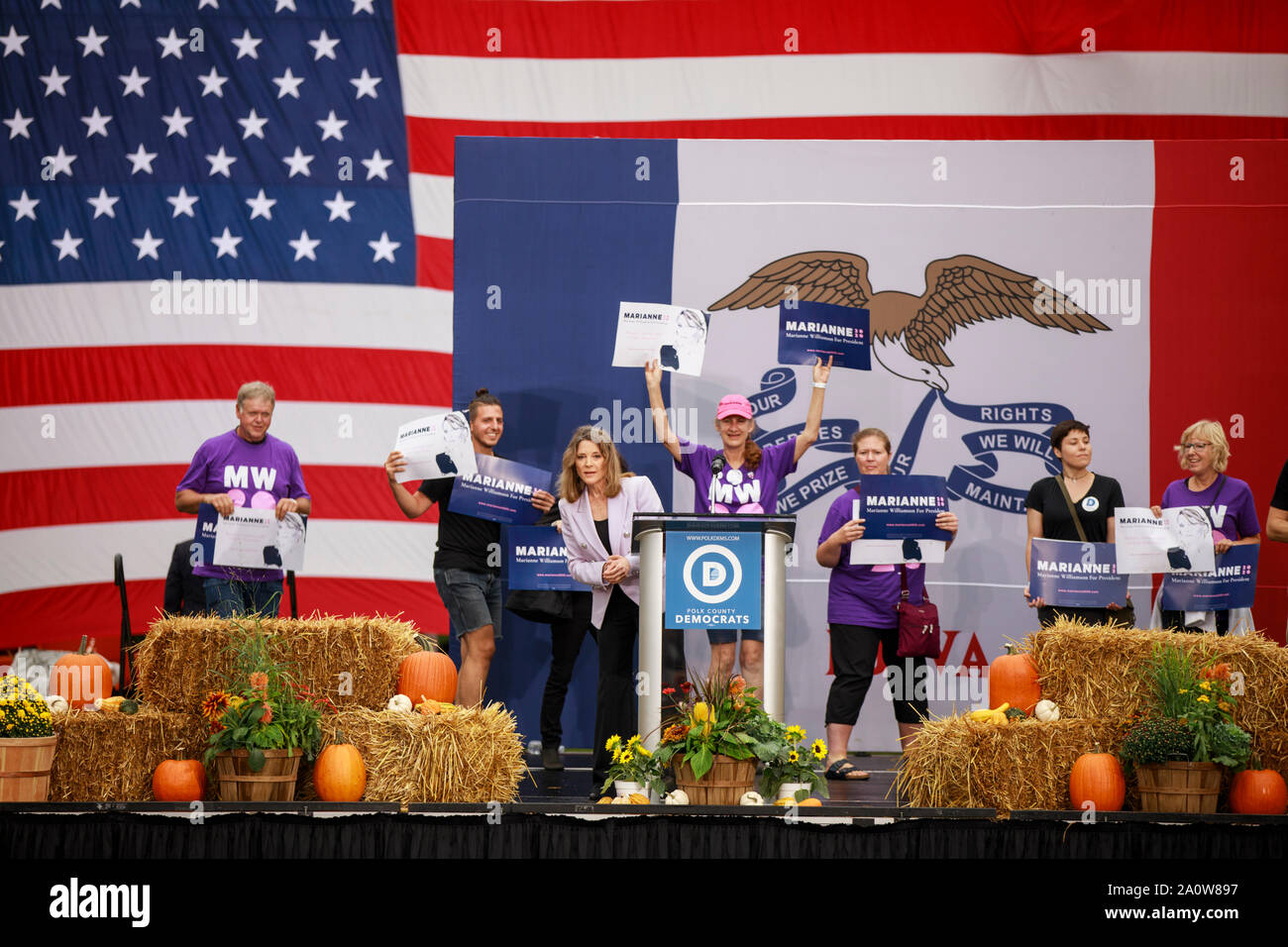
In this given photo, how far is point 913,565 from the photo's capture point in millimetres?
7324

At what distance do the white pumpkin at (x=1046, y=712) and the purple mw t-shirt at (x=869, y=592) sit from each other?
4.71 ft

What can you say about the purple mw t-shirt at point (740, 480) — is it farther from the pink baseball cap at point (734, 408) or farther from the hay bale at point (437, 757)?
the hay bale at point (437, 757)

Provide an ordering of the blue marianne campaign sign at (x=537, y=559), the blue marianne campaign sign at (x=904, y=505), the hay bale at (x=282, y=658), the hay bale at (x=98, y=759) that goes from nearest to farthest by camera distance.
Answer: the hay bale at (x=98, y=759)
the hay bale at (x=282, y=658)
the blue marianne campaign sign at (x=904, y=505)
the blue marianne campaign sign at (x=537, y=559)

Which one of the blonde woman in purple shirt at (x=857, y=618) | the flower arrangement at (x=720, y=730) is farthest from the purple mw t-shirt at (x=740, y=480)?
the flower arrangement at (x=720, y=730)

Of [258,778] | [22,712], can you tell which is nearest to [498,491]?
[258,778]

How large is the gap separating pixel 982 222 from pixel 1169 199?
1196 millimetres

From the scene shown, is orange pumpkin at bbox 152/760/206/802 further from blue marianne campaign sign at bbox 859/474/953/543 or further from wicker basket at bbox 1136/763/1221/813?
wicker basket at bbox 1136/763/1221/813

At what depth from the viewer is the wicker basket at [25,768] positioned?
5430mm

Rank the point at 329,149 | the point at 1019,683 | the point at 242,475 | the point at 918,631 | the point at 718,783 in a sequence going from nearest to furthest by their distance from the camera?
the point at 718,783
the point at 1019,683
the point at 918,631
the point at 242,475
the point at 329,149

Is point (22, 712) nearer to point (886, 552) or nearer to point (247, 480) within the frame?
point (247, 480)

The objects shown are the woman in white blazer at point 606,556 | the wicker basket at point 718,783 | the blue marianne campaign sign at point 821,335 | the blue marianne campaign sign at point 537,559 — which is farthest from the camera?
the blue marianne campaign sign at point 821,335

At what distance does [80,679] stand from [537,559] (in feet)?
8.11

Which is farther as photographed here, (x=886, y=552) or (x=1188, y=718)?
(x=886, y=552)

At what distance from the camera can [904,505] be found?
7.07 meters
